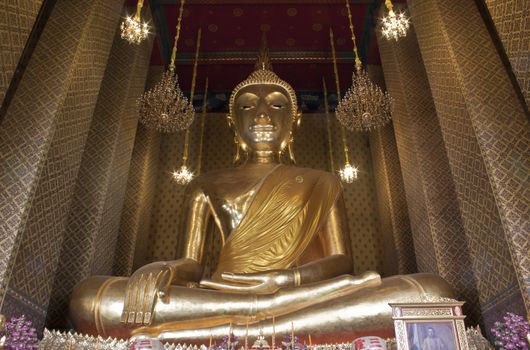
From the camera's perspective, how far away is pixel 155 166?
5.88 metres

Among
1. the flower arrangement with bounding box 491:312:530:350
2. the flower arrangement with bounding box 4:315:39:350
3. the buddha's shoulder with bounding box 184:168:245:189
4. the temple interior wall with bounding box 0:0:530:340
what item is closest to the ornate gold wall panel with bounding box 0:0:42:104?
the temple interior wall with bounding box 0:0:530:340

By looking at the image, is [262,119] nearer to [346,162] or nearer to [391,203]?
[346,162]

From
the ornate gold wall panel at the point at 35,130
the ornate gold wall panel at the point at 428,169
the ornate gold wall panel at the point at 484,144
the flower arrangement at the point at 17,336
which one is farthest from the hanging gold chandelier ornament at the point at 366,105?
Answer: the flower arrangement at the point at 17,336

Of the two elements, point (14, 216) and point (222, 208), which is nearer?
point (14, 216)

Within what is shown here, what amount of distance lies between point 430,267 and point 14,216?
116 inches

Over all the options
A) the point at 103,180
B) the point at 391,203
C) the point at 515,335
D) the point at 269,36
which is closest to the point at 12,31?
the point at 103,180

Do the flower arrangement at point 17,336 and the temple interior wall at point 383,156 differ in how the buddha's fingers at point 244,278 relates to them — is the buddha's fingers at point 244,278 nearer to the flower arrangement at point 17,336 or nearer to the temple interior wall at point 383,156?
the temple interior wall at point 383,156

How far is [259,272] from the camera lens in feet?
10.8

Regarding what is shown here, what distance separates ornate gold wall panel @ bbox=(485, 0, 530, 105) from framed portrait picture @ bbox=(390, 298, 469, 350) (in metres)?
1.27

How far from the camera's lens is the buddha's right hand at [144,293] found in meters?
2.76

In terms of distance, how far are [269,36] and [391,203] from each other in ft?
7.61

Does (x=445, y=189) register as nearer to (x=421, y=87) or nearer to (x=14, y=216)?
(x=421, y=87)

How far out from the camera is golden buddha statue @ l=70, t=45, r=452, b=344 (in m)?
2.77

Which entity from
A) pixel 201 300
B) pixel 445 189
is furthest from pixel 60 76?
pixel 445 189
